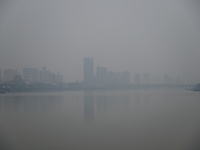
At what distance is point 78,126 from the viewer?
3.05 m

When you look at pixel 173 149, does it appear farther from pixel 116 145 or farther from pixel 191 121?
pixel 191 121

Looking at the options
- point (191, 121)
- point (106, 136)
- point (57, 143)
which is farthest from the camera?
point (191, 121)

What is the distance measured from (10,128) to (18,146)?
0.81 m

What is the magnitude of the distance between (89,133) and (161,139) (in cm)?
89

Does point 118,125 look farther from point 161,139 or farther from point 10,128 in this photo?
point 10,128

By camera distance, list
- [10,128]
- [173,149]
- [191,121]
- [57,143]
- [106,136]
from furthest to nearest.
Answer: [191,121], [10,128], [106,136], [57,143], [173,149]

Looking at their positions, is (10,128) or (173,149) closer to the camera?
(173,149)

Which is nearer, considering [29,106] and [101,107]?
[101,107]

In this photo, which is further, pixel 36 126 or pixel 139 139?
pixel 36 126

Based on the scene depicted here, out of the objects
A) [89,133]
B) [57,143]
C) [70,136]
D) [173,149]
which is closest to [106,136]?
[89,133]

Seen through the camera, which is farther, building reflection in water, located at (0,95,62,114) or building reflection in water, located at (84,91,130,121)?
building reflection in water, located at (0,95,62,114)

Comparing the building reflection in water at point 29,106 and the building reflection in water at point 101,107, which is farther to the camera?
the building reflection in water at point 29,106

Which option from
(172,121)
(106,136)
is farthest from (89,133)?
(172,121)

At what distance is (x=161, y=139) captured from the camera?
2.46m
